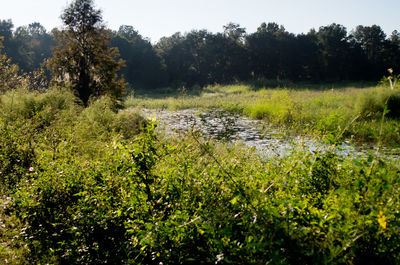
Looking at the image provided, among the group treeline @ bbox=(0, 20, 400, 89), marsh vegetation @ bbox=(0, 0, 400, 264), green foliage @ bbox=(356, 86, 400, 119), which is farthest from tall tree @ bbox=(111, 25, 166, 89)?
marsh vegetation @ bbox=(0, 0, 400, 264)

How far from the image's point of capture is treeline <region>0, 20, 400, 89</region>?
124 ft

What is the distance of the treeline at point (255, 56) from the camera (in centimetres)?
3794

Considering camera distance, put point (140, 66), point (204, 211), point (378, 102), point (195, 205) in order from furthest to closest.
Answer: point (140, 66) < point (378, 102) < point (195, 205) < point (204, 211)

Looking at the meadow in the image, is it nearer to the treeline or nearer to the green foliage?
the green foliage

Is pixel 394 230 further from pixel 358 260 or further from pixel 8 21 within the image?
pixel 8 21

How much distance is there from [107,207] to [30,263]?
870mm

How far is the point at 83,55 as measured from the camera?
36.2 feet

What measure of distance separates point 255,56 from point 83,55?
32228 mm

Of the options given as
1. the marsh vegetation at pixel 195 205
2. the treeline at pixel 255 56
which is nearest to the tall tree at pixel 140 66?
the treeline at pixel 255 56

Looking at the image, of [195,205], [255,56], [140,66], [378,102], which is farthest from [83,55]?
[255,56]

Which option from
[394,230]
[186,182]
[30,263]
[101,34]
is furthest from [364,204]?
[101,34]

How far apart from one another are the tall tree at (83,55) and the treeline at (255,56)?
26.9 m

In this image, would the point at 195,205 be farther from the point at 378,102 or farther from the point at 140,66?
the point at 140,66

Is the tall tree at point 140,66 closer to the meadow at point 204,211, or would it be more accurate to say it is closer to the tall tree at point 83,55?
the tall tree at point 83,55
